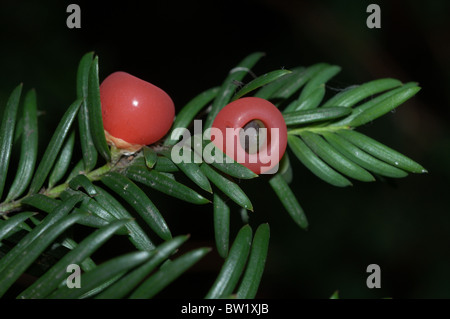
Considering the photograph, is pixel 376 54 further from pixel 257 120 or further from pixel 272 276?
pixel 257 120

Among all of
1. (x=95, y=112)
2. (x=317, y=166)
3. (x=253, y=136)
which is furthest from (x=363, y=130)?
(x=95, y=112)

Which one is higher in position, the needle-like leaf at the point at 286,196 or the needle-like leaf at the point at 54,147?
the needle-like leaf at the point at 54,147

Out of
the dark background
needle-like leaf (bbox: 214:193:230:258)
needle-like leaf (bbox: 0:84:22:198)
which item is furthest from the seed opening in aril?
the dark background

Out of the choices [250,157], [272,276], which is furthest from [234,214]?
[250,157]

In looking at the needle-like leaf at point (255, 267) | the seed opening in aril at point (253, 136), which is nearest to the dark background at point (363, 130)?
the seed opening in aril at point (253, 136)

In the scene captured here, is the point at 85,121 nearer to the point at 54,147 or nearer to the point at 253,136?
the point at 54,147

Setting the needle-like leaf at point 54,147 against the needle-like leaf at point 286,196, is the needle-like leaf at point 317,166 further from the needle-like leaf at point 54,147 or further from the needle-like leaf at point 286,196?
the needle-like leaf at point 54,147
